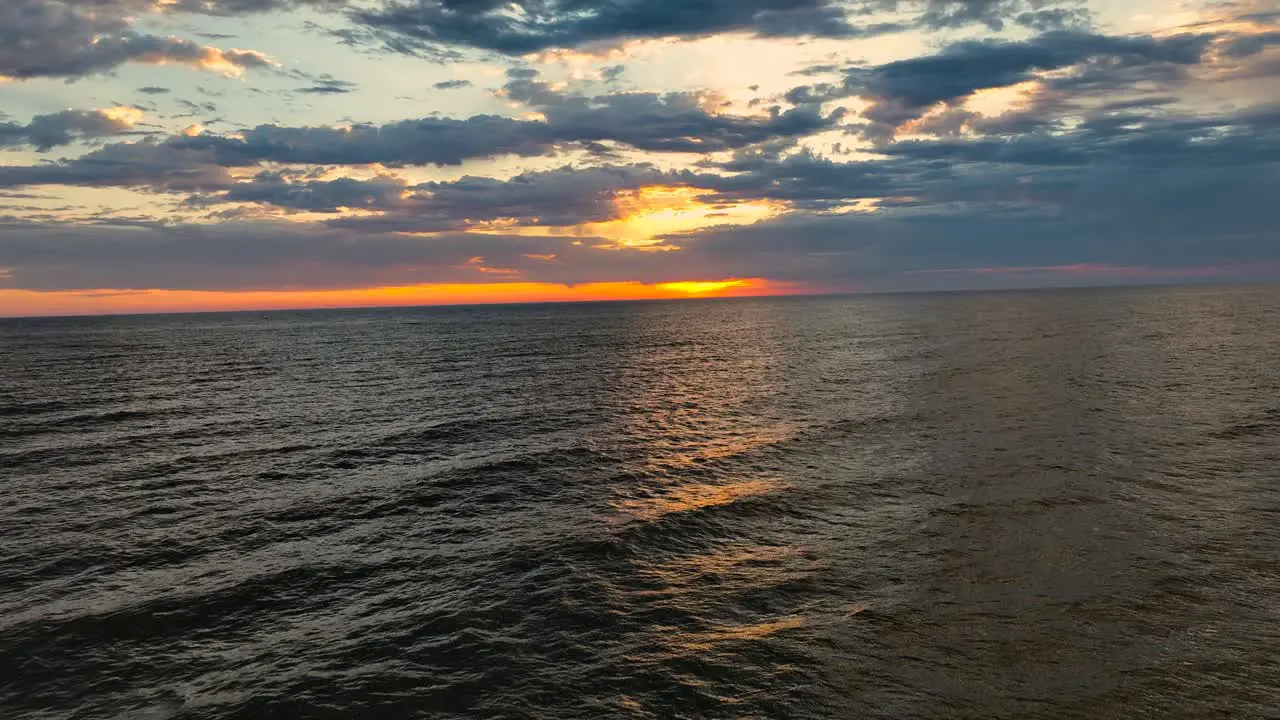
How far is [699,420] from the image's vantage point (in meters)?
51.6

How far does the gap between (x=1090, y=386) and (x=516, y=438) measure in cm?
4865

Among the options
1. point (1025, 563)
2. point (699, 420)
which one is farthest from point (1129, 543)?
point (699, 420)

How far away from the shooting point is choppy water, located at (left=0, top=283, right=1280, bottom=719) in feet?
53.8

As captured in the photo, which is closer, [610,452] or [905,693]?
[905,693]

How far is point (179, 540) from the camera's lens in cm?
2738

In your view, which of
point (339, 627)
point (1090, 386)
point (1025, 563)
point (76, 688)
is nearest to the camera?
point (76, 688)

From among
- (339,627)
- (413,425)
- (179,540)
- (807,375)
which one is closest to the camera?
(339,627)

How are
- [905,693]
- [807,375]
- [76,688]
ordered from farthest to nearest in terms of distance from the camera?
1. [807,375]
2. [76,688]
3. [905,693]

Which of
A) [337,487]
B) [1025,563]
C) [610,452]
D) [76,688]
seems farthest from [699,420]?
[76,688]

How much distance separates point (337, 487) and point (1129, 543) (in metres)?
33.6

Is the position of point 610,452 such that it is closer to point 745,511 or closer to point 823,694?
point 745,511

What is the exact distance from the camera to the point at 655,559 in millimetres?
24438

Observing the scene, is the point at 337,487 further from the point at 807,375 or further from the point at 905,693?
the point at 807,375

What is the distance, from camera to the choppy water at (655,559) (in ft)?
53.8
